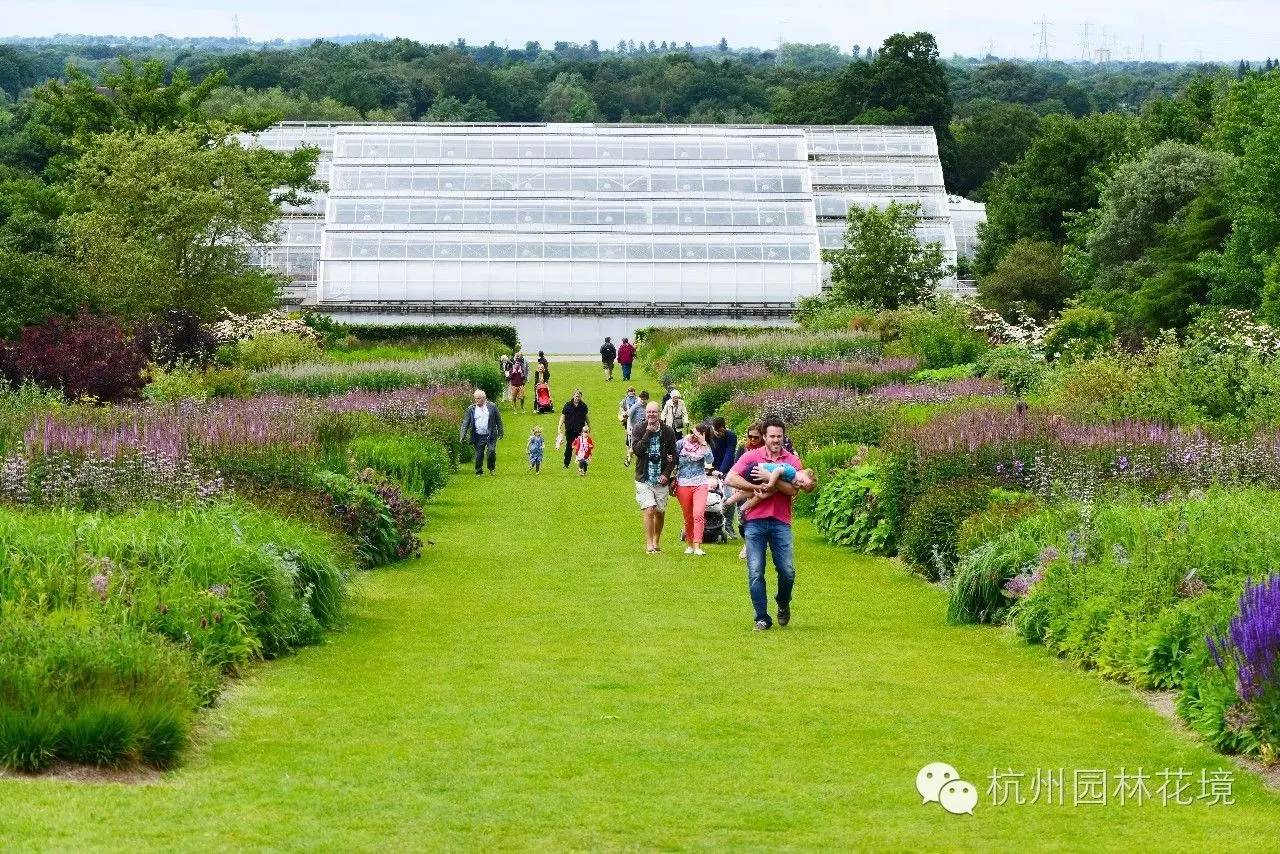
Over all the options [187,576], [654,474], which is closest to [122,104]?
[654,474]

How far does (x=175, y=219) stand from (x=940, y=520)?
3347 cm

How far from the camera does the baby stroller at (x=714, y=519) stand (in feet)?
69.7

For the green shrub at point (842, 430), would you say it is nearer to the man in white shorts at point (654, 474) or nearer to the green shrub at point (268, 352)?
the man in white shorts at point (654, 474)

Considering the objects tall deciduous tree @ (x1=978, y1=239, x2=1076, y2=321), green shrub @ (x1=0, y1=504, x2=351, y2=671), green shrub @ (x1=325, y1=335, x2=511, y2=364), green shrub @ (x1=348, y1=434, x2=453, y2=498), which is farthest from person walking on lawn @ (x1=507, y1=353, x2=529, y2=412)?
green shrub @ (x1=0, y1=504, x2=351, y2=671)

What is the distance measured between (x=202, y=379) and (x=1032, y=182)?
46904 mm

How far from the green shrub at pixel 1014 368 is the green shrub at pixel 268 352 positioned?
13.9 m

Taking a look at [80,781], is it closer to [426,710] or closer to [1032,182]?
[426,710]

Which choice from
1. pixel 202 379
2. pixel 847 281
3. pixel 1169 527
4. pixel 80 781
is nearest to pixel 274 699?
pixel 80 781

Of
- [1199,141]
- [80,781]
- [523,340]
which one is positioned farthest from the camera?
[1199,141]

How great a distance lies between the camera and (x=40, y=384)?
105 ft

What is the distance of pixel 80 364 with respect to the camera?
32.3 meters

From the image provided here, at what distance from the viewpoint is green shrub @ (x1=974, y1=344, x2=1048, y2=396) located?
34531 millimetres

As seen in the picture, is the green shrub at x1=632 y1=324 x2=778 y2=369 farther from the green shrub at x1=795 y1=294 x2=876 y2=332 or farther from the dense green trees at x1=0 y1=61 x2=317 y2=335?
the dense green trees at x1=0 y1=61 x2=317 y2=335

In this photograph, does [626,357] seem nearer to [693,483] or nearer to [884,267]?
[884,267]
